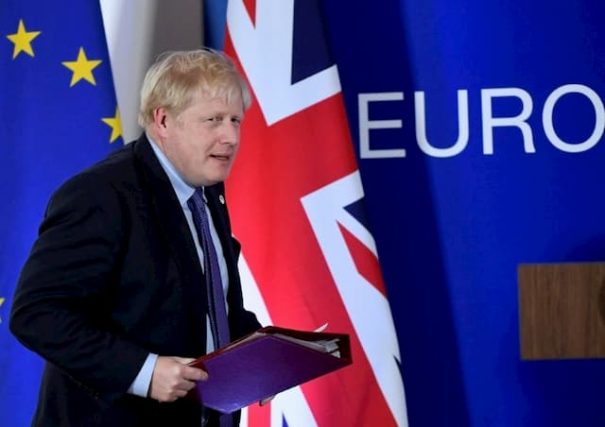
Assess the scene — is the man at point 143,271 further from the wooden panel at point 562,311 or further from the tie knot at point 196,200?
the wooden panel at point 562,311

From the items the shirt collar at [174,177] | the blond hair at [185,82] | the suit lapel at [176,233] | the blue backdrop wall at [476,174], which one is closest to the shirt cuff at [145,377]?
the suit lapel at [176,233]

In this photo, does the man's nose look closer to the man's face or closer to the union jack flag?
the man's face

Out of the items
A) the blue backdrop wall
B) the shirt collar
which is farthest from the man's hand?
the blue backdrop wall

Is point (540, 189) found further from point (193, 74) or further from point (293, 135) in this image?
point (193, 74)

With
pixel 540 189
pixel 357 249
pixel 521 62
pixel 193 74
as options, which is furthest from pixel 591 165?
pixel 193 74

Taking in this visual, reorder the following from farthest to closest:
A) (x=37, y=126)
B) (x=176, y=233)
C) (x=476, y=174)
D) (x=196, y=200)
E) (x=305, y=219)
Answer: (x=476, y=174), (x=37, y=126), (x=305, y=219), (x=196, y=200), (x=176, y=233)

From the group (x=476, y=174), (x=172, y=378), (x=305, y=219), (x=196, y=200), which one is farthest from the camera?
(x=476, y=174)

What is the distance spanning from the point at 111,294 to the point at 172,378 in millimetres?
182

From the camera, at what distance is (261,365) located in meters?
1.69

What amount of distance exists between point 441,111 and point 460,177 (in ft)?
0.64

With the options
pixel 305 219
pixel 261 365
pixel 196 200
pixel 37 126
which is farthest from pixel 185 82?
pixel 37 126

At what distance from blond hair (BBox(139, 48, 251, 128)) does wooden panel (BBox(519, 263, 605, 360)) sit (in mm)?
1410

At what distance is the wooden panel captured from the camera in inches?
116

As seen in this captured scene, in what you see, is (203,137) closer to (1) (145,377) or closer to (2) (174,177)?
(2) (174,177)
